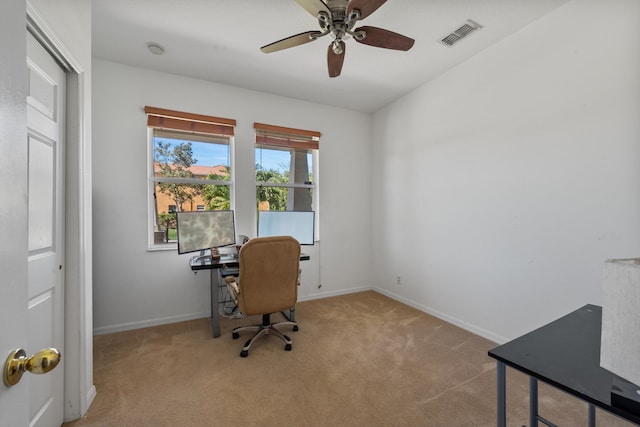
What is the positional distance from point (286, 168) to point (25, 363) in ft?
11.0

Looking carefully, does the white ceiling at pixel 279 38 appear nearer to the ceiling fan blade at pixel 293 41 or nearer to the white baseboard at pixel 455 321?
the ceiling fan blade at pixel 293 41

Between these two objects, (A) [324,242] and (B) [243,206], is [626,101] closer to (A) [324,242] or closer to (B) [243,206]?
(A) [324,242]

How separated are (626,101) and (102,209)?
451 centimetres

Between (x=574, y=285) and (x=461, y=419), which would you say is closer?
(x=461, y=419)

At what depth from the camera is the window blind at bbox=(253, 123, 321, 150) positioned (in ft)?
11.5

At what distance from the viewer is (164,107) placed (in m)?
2.99

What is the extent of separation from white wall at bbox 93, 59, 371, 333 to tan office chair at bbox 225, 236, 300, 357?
1.10 m

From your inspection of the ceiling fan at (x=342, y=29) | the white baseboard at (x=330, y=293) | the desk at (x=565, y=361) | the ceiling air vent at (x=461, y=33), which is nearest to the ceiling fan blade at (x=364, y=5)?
the ceiling fan at (x=342, y=29)

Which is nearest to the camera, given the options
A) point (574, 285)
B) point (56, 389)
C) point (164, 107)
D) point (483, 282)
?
point (56, 389)

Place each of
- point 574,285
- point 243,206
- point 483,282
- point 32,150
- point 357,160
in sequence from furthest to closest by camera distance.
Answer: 1. point 357,160
2. point 243,206
3. point 483,282
4. point 574,285
5. point 32,150

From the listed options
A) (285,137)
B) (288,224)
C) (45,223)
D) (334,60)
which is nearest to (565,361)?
(334,60)

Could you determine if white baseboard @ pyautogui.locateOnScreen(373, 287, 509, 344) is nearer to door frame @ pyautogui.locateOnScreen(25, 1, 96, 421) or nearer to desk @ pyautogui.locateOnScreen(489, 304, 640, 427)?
desk @ pyautogui.locateOnScreen(489, 304, 640, 427)

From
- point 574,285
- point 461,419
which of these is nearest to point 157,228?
point 461,419

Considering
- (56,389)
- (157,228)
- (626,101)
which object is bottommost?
(56,389)
